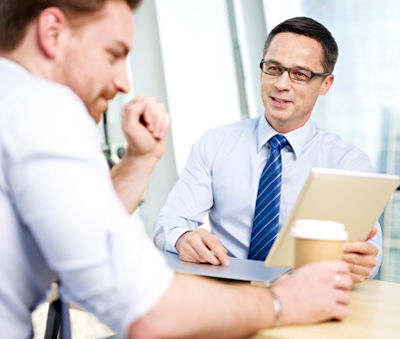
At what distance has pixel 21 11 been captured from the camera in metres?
0.93

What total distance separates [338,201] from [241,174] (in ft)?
3.11

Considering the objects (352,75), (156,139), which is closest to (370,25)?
(352,75)

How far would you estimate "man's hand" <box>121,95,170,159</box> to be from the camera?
51.3 inches

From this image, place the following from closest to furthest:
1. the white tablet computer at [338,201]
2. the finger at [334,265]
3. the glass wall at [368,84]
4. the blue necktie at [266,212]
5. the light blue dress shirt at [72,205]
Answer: the light blue dress shirt at [72,205] < the finger at [334,265] < the white tablet computer at [338,201] < the blue necktie at [266,212] < the glass wall at [368,84]

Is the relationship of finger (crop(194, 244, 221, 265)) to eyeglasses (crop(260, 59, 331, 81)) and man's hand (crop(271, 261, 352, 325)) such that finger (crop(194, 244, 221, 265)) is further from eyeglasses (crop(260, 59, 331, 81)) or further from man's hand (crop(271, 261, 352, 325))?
eyeglasses (crop(260, 59, 331, 81))

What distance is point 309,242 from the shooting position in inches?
42.4

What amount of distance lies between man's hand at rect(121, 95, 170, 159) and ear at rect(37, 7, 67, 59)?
390mm

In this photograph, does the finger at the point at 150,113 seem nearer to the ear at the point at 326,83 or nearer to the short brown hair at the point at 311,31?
the short brown hair at the point at 311,31

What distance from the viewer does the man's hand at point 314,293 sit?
100cm

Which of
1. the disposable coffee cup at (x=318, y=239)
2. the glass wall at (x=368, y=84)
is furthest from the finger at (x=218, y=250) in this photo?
the glass wall at (x=368, y=84)

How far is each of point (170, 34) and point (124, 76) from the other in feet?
8.98

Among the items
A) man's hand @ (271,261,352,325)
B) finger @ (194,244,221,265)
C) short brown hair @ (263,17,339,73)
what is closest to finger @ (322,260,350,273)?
man's hand @ (271,261,352,325)

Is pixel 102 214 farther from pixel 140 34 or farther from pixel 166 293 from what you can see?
pixel 140 34

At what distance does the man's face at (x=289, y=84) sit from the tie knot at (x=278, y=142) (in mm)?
78
